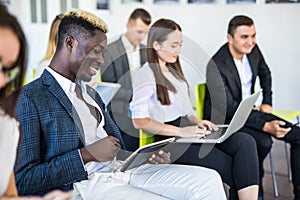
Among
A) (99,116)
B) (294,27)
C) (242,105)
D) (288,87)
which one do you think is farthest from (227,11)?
(99,116)

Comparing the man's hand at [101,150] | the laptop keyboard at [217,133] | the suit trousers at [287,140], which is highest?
the man's hand at [101,150]

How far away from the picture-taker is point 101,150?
1696mm

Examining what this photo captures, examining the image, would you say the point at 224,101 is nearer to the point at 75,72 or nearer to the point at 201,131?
the point at 201,131

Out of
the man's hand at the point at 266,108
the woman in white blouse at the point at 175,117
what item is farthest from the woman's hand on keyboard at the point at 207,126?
the man's hand at the point at 266,108

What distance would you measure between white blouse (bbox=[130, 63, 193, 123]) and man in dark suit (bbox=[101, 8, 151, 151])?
0.10 m

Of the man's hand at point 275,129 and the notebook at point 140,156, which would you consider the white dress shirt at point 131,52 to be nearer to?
the man's hand at point 275,129

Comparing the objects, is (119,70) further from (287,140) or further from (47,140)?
(47,140)

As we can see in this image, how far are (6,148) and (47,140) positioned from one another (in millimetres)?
534

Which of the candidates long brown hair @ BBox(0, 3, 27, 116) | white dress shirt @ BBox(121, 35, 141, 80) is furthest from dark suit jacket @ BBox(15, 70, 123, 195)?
white dress shirt @ BBox(121, 35, 141, 80)

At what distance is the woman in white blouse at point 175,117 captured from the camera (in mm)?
2395

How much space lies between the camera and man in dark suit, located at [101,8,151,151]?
2.91m

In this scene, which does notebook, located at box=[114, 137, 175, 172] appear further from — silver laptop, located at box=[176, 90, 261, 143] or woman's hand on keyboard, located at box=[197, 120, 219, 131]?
woman's hand on keyboard, located at box=[197, 120, 219, 131]

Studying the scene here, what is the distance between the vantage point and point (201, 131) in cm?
237

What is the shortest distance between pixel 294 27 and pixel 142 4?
1.42 m
